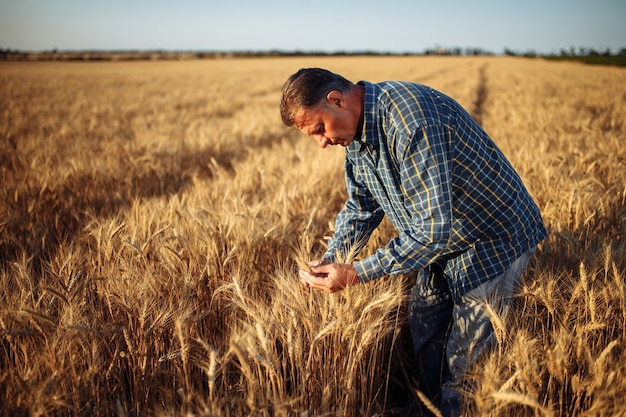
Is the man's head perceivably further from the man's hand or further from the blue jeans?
the blue jeans

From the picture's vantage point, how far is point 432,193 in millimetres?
1193

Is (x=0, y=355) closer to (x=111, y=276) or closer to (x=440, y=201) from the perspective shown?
(x=111, y=276)

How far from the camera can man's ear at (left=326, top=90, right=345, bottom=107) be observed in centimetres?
129

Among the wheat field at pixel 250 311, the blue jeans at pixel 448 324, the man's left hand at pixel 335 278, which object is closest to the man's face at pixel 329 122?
the man's left hand at pixel 335 278

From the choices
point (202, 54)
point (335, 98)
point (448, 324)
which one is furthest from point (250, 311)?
point (202, 54)

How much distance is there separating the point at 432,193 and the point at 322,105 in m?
0.49

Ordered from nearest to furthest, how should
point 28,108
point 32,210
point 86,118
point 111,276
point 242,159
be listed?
point 111,276 < point 32,210 < point 242,159 < point 86,118 < point 28,108

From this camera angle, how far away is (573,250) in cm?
178

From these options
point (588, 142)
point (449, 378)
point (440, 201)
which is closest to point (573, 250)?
point (449, 378)

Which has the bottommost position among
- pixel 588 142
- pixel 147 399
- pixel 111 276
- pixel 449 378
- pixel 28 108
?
pixel 449 378

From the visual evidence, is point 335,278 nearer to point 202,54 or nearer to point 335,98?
point 335,98

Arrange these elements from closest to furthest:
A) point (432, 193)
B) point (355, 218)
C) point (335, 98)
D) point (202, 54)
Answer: point (432, 193), point (335, 98), point (355, 218), point (202, 54)

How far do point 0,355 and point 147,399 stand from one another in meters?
0.64

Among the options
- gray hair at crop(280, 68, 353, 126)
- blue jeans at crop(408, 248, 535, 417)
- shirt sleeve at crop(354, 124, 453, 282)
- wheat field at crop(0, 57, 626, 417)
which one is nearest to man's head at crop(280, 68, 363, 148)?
gray hair at crop(280, 68, 353, 126)
